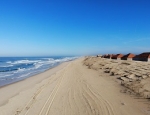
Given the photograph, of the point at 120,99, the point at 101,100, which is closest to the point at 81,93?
the point at 101,100

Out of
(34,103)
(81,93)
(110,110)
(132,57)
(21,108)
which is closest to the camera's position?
(110,110)

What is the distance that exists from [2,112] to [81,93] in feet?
16.9

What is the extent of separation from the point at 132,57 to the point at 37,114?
40.1 m

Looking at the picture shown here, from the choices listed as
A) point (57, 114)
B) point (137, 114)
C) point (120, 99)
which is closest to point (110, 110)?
Answer: point (137, 114)

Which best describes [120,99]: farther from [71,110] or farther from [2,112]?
[2,112]

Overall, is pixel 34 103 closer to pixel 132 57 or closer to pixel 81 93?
pixel 81 93

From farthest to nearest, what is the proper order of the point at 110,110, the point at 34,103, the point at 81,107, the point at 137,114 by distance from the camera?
the point at 34,103, the point at 81,107, the point at 110,110, the point at 137,114

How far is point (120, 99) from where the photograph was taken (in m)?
9.41

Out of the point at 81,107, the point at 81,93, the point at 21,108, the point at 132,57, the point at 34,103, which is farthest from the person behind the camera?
the point at 132,57

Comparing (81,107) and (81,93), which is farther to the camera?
(81,93)

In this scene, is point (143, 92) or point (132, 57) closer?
point (143, 92)

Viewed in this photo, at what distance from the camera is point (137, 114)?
724cm

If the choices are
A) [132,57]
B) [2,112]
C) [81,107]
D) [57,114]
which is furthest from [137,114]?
[132,57]

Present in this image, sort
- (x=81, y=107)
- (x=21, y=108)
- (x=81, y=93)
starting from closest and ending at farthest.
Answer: (x=81, y=107), (x=21, y=108), (x=81, y=93)
